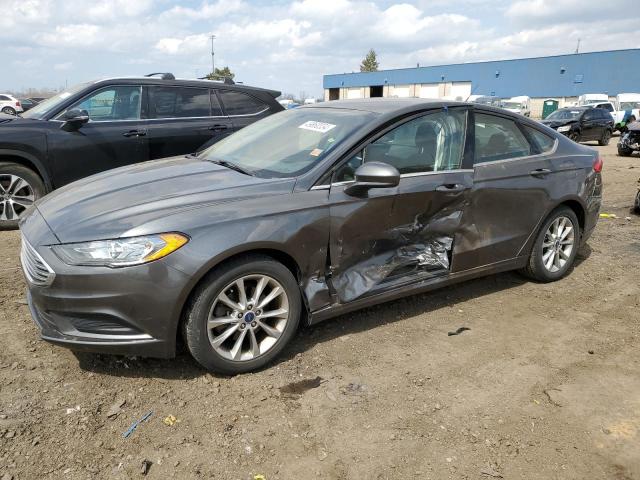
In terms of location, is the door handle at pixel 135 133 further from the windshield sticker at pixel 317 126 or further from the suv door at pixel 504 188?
the suv door at pixel 504 188

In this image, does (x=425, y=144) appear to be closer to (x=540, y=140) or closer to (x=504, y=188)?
(x=504, y=188)

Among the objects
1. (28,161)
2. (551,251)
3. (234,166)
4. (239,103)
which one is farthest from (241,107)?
(551,251)

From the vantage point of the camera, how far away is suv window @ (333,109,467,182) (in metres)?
3.51

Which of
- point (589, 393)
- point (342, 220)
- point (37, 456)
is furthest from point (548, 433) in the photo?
point (37, 456)

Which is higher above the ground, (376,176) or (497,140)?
(497,140)

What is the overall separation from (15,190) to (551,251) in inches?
227

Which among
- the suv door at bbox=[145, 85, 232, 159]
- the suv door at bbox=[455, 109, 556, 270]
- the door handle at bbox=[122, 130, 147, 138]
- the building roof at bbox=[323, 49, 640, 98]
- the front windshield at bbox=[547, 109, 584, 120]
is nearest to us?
the suv door at bbox=[455, 109, 556, 270]

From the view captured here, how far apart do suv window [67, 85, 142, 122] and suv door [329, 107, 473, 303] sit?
4.11 metres

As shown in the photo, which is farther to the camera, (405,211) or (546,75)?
(546,75)

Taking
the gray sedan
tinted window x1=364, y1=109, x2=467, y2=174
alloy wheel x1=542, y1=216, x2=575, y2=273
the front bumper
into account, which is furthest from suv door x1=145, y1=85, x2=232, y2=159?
alloy wheel x1=542, y1=216, x2=575, y2=273

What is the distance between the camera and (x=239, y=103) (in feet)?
23.6

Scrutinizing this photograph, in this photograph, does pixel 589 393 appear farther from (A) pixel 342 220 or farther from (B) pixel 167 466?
(B) pixel 167 466

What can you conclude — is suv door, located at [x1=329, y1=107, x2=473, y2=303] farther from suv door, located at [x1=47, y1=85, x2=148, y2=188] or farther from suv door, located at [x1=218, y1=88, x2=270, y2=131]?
suv door, located at [x1=47, y1=85, x2=148, y2=188]

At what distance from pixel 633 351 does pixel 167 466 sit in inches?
124
